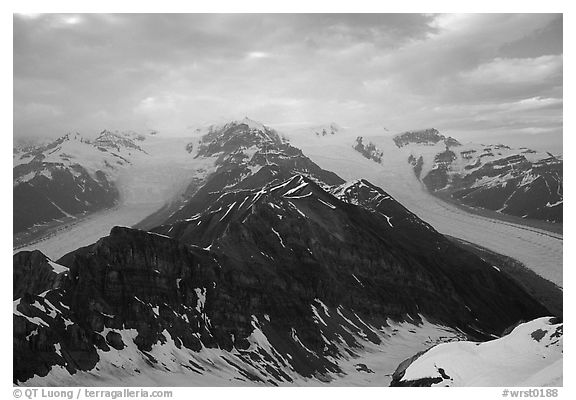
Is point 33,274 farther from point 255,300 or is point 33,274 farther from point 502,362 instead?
point 502,362

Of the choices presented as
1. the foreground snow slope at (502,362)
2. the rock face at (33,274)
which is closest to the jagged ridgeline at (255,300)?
the rock face at (33,274)

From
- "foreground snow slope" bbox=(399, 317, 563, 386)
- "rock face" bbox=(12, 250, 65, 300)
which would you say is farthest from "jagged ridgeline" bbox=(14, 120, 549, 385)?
"foreground snow slope" bbox=(399, 317, 563, 386)

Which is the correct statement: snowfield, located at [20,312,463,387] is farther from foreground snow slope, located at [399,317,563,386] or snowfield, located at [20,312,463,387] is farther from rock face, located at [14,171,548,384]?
foreground snow slope, located at [399,317,563,386]

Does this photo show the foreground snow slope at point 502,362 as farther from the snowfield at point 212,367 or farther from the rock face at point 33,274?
the rock face at point 33,274

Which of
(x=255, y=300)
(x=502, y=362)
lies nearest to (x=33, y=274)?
(x=255, y=300)
